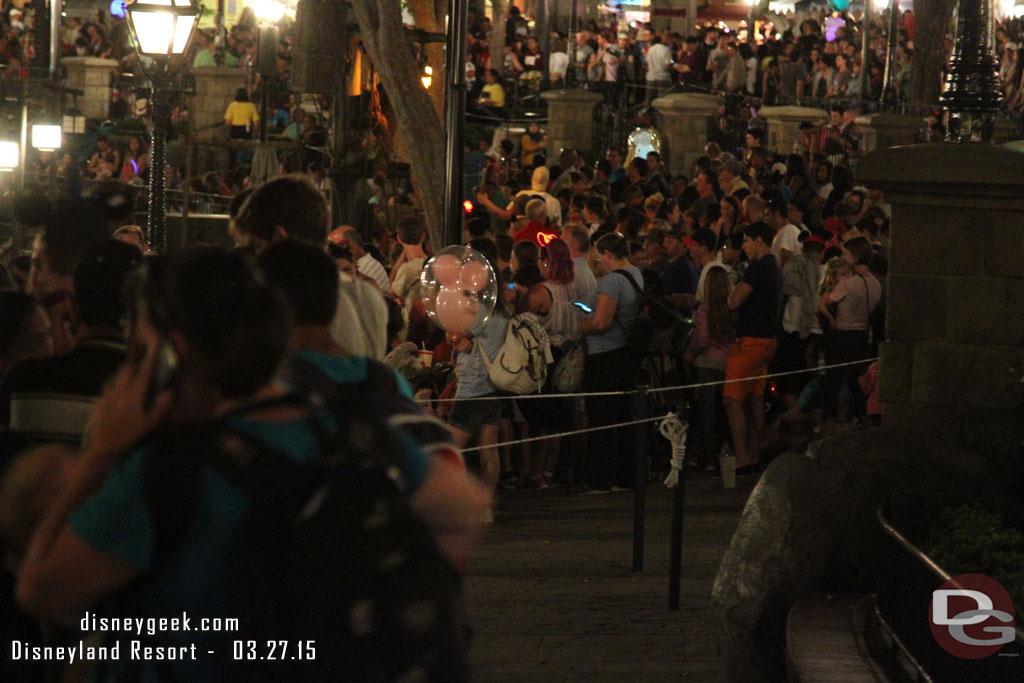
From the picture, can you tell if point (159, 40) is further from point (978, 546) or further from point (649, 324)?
point (978, 546)

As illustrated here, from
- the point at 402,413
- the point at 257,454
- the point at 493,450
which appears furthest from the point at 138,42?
the point at 257,454

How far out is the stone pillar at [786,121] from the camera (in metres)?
24.1

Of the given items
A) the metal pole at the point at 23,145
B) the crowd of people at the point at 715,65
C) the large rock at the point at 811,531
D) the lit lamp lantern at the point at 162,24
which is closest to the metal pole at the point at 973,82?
the large rock at the point at 811,531

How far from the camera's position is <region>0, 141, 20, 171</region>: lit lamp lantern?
65.1 feet

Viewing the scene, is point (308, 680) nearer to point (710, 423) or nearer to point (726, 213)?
point (710, 423)

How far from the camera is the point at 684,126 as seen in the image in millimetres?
24797

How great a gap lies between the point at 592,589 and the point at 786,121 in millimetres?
16726

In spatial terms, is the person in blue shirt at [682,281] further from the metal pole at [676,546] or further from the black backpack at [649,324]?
the metal pole at [676,546]

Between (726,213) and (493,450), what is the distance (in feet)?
18.8

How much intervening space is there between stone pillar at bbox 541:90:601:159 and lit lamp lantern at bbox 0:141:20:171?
8636 mm

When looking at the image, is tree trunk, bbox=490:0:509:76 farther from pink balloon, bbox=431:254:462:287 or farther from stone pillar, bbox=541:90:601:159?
pink balloon, bbox=431:254:462:287

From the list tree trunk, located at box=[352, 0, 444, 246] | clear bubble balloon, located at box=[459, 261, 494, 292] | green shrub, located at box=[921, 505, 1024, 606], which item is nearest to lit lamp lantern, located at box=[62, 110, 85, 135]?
tree trunk, located at box=[352, 0, 444, 246]

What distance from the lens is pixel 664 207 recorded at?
16078 millimetres

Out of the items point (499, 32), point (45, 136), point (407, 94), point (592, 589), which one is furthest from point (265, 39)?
point (592, 589)
